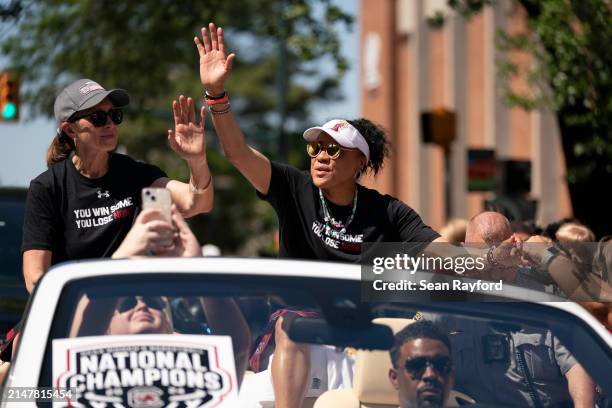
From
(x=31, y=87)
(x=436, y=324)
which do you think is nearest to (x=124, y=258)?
(x=436, y=324)

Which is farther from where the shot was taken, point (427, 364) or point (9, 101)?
point (9, 101)

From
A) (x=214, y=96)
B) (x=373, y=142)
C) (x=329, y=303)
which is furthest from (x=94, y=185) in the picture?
(x=329, y=303)

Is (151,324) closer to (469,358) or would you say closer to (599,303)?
(469,358)

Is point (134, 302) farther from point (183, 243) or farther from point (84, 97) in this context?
point (84, 97)

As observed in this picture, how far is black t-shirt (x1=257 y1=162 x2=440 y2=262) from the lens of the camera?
19.0ft

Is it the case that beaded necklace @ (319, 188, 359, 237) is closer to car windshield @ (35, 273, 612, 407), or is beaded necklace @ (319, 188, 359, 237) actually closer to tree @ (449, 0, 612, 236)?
car windshield @ (35, 273, 612, 407)

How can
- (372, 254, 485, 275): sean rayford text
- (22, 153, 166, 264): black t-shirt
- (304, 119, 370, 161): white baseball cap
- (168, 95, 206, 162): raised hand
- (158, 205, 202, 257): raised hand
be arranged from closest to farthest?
(158, 205, 202, 257): raised hand → (372, 254, 485, 275): sean rayford text → (168, 95, 206, 162): raised hand → (22, 153, 166, 264): black t-shirt → (304, 119, 370, 161): white baseball cap

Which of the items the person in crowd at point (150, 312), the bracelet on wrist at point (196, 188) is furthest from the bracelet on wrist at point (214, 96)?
the person in crowd at point (150, 312)

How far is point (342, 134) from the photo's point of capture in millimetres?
6066

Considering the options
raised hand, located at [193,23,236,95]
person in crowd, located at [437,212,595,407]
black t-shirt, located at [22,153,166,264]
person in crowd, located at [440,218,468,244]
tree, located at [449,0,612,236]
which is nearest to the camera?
person in crowd, located at [437,212,595,407]

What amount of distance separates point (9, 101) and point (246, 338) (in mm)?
15400

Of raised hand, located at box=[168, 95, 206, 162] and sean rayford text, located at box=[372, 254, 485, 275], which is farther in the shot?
raised hand, located at box=[168, 95, 206, 162]

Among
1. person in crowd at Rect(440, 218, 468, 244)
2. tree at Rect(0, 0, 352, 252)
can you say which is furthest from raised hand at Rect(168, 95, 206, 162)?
tree at Rect(0, 0, 352, 252)

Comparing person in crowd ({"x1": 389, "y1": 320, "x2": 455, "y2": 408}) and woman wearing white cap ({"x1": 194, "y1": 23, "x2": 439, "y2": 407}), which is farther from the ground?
woman wearing white cap ({"x1": 194, "y1": 23, "x2": 439, "y2": 407})
